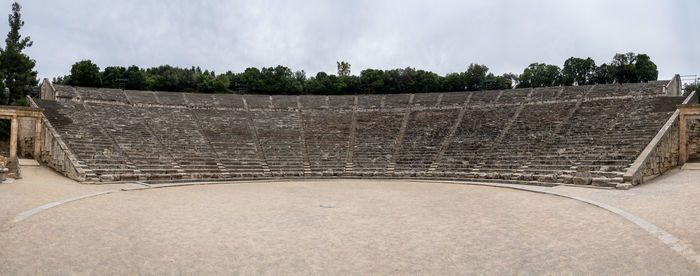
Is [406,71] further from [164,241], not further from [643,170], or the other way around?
[164,241]

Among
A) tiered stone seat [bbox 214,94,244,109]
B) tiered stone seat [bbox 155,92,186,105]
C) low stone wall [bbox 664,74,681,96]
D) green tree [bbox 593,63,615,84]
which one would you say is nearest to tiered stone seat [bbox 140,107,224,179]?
tiered stone seat [bbox 155,92,186,105]

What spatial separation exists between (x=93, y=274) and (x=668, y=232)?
9.68 meters

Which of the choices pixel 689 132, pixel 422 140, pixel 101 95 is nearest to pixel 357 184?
pixel 422 140

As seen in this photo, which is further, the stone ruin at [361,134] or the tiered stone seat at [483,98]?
the tiered stone seat at [483,98]

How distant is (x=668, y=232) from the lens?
23.3 feet

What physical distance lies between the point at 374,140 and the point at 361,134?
140 cm

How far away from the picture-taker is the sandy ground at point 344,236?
575cm

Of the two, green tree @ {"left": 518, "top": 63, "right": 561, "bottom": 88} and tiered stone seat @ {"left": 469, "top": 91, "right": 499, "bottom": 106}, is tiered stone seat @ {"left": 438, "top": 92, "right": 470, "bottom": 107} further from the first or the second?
green tree @ {"left": 518, "top": 63, "right": 561, "bottom": 88}

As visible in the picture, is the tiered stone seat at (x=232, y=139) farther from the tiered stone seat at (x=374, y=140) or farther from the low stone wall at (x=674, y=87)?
the low stone wall at (x=674, y=87)

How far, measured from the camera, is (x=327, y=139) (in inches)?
1089

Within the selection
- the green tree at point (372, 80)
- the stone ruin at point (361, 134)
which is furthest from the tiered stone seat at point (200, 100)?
the green tree at point (372, 80)

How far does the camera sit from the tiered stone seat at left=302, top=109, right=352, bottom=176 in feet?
79.5

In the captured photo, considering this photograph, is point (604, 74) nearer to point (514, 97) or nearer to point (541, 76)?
point (541, 76)

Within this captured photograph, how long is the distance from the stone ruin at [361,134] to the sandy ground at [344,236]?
23.1 feet
